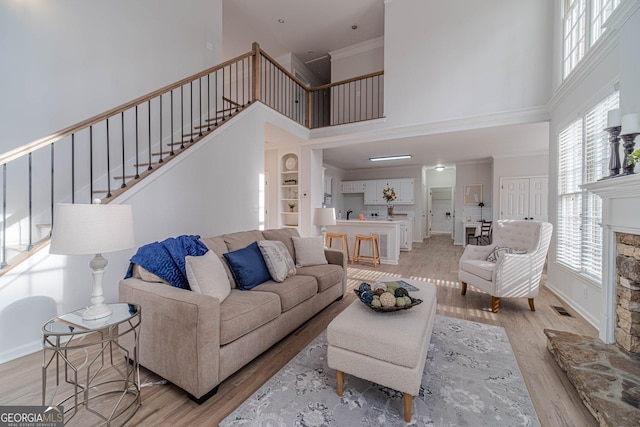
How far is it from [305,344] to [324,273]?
2.60ft

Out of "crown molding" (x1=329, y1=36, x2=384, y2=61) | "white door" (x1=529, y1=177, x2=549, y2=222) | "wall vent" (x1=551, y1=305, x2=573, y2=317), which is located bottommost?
"wall vent" (x1=551, y1=305, x2=573, y2=317)

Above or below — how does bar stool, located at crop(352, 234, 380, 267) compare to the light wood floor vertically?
above

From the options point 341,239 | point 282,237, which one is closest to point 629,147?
point 282,237

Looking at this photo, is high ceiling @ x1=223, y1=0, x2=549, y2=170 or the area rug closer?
the area rug

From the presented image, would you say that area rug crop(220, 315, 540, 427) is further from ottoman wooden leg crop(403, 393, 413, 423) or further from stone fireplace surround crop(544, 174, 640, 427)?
stone fireplace surround crop(544, 174, 640, 427)

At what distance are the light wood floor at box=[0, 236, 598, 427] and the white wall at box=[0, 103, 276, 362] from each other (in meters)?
0.37

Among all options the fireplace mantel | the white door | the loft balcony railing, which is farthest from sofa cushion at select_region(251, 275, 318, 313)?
the white door

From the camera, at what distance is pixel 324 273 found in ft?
9.57

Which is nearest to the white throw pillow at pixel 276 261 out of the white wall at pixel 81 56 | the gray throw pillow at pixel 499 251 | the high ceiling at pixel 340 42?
the gray throw pillow at pixel 499 251

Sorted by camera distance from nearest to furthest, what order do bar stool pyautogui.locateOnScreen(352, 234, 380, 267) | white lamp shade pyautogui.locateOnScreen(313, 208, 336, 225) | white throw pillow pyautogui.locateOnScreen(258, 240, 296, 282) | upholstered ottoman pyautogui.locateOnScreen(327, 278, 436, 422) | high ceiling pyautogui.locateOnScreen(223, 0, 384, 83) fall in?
upholstered ottoman pyautogui.locateOnScreen(327, 278, 436, 422)
white throw pillow pyautogui.locateOnScreen(258, 240, 296, 282)
white lamp shade pyautogui.locateOnScreen(313, 208, 336, 225)
high ceiling pyautogui.locateOnScreen(223, 0, 384, 83)
bar stool pyautogui.locateOnScreen(352, 234, 380, 267)

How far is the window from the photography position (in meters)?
2.66

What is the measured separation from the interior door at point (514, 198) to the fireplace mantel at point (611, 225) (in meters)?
5.14

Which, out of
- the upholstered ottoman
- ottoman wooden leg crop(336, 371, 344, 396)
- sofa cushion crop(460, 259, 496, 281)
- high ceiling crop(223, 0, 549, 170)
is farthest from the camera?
high ceiling crop(223, 0, 549, 170)

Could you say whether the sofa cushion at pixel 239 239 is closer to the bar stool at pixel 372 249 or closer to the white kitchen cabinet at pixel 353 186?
the bar stool at pixel 372 249
